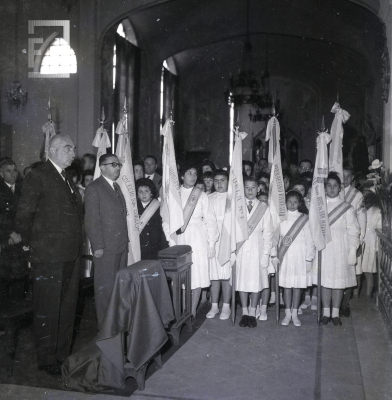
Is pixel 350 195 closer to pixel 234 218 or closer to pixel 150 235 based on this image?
pixel 234 218

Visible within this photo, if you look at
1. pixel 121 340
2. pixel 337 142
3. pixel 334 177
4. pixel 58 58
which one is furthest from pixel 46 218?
pixel 58 58

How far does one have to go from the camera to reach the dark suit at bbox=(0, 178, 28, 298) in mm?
6137

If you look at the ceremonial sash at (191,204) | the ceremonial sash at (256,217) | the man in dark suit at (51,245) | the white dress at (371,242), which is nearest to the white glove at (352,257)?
the ceremonial sash at (256,217)

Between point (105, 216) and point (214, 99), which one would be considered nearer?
point (105, 216)

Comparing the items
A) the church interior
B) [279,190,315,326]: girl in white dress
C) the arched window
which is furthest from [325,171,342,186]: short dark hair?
the arched window

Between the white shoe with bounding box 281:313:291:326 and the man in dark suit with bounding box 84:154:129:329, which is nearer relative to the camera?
the man in dark suit with bounding box 84:154:129:329

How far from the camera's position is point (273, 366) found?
4418mm

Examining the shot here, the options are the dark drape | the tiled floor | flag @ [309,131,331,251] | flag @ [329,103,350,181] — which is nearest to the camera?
the tiled floor

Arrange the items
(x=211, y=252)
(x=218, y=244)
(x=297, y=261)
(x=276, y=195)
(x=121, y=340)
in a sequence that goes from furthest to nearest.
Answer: (x=218, y=244), (x=276, y=195), (x=211, y=252), (x=297, y=261), (x=121, y=340)

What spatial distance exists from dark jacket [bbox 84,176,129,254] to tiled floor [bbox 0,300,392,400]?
1.32 metres

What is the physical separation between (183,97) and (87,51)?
8340mm

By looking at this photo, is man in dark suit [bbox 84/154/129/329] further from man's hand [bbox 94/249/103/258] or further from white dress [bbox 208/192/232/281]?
white dress [bbox 208/192/232/281]

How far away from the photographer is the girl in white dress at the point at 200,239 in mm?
6012

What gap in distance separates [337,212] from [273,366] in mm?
2229
